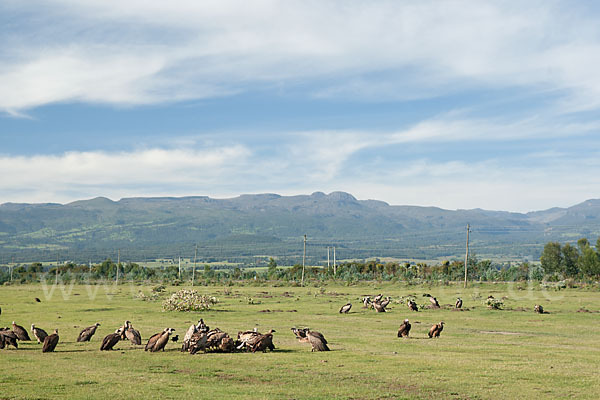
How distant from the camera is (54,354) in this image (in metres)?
20.5

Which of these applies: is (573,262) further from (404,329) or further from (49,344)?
(49,344)

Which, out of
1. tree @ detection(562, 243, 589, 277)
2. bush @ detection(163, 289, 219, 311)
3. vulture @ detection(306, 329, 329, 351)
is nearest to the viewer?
vulture @ detection(306, 329, 329, 351)

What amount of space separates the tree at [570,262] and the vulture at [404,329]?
7213 cm

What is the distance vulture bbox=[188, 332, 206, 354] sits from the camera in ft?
67.3

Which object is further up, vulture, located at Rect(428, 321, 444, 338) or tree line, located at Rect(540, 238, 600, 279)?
tree line, located at Rect(540, 238, 600, 279)

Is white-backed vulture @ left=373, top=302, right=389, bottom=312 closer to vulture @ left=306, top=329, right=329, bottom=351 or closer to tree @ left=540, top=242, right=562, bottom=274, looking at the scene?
vulture @ left=306, top=329, right=329, bottom=351

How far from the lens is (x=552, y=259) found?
9500 centimetres

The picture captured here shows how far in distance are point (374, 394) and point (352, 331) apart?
52.0 ft

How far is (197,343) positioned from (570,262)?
8440 centimetres

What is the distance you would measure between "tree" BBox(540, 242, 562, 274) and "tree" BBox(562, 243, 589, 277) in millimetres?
1106

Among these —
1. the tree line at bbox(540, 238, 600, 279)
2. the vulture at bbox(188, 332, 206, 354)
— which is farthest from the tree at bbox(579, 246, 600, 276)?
the vulture at bbox(188, 332, 206, 354)

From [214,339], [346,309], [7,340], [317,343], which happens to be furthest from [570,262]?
[7,340]

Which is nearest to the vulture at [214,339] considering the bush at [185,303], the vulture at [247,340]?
the vulture at [247,340]

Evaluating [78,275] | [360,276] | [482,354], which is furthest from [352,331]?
[78,275]
